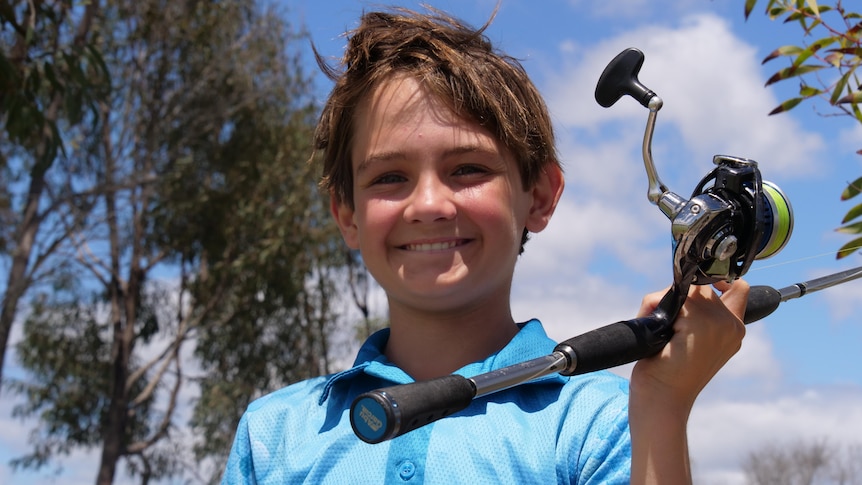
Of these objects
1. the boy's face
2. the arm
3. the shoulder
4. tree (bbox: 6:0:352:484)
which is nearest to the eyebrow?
the boy's face

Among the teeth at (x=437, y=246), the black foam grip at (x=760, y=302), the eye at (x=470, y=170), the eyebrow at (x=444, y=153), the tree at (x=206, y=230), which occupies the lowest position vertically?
the black foam grip at (x=760, y=302)

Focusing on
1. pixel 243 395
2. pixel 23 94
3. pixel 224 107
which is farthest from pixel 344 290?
pixel 23 94

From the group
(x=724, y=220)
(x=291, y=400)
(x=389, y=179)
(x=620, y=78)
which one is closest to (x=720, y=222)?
(x=724, y=220)

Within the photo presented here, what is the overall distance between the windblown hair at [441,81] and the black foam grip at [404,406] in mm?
1052

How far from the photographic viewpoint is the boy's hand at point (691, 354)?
1.45 m

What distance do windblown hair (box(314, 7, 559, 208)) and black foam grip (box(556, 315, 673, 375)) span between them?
2.72 feet

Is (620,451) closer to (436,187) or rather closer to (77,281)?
(436,187)

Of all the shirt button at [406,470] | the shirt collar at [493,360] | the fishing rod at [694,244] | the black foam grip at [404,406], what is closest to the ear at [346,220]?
the shirt collar at [493,360]

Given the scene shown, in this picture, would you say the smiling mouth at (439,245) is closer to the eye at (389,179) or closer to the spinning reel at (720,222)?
the eye at (389,179)

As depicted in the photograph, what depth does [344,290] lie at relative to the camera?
49.6 ft

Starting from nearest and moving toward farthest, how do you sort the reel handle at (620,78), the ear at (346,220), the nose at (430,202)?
the reel handle at (620,78) → the nose at (430,202) → the ear at (346,220)

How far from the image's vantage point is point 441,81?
2195 mm

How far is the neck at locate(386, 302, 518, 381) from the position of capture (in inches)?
85.7

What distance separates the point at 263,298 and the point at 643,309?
1368cm
